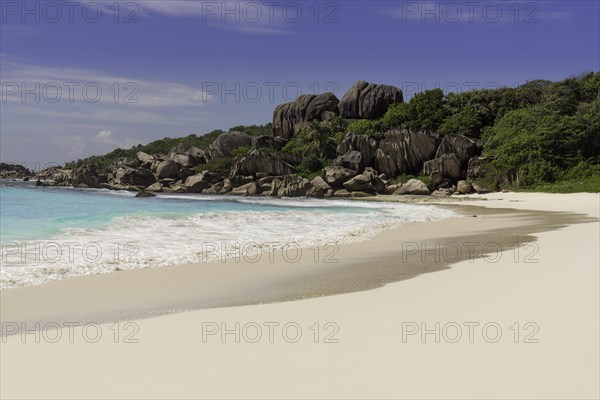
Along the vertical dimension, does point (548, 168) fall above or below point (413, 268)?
above

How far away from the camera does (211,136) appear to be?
108938 mm

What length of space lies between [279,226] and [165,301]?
11.6 meters

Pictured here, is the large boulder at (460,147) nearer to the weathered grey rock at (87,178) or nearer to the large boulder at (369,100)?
the large boulder at (369,100)

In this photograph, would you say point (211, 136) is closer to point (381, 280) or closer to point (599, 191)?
point (599, 191)

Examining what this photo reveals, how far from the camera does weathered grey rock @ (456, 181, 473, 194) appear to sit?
51.1 metres

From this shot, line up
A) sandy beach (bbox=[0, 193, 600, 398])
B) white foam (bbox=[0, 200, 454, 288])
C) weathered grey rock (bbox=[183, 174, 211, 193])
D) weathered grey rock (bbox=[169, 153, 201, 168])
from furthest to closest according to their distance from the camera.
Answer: weathered grey rock (bbox=[169, 153, 201, 168]) → weathered grey rock (bbox=[183, 174, 211, 193]) → white foam (bbox=[0, 200, 454, 288]) → sandy beach (bbox=[0, 193, 600, 398])

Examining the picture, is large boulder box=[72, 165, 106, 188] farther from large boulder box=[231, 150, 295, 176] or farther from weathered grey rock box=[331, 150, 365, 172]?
weathered grey rock box=[331, 150, 365, 172]

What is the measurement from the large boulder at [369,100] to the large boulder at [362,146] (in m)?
13.8

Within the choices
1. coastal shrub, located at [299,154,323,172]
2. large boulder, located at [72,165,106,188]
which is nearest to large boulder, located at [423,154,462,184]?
coastal shrub, located at [299,154,323,172]

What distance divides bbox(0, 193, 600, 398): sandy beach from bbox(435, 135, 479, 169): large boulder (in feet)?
158

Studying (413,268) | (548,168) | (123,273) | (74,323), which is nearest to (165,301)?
(74,323)

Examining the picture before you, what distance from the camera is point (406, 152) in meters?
60.2

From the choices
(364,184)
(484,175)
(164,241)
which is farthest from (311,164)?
(164,241)

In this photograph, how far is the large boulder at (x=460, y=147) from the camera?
56656mm
